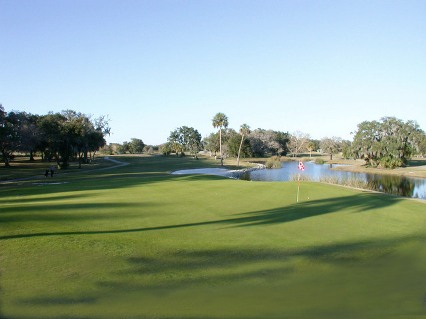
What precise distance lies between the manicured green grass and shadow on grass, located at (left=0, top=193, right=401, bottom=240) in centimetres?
10

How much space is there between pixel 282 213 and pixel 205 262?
8817 millimetres

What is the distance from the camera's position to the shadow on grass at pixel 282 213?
13844mm

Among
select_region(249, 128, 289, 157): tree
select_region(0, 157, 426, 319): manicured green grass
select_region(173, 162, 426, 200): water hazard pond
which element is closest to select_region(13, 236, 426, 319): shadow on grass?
select_region(0, 157, 426, 319): manicured green grass

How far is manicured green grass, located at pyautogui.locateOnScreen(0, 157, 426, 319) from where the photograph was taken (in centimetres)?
815

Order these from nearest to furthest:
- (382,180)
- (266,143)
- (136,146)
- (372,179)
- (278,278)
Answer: (278,278)
(382,180)
(372,179)
(266,143)
(136,146)

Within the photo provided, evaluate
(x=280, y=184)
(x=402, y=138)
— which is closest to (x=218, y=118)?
(x=402, y=138)

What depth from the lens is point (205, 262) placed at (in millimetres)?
10992

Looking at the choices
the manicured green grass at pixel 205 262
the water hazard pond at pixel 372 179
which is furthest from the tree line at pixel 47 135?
the manicured green grass at pixel 205 262

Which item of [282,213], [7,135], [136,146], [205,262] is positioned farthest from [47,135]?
[136,146]

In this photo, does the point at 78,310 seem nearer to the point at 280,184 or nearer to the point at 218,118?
the point at 280,184

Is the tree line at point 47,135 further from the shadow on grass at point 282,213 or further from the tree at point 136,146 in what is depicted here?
the tree at point 136,146

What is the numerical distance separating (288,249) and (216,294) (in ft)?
15.6

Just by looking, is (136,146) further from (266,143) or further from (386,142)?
(386,142)

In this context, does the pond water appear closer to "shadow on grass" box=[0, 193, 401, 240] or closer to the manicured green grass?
"shadow on grass" box=[0, 193, 401, 240]
